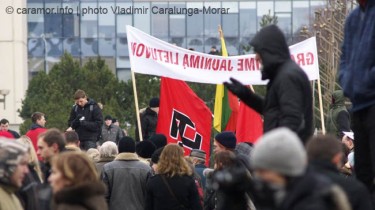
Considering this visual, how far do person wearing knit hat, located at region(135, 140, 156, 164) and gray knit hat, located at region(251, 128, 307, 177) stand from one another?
10596 millimetres

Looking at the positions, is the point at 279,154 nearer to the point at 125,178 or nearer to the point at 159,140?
the point at 125,178

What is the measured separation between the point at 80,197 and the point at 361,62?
2170 millimetres

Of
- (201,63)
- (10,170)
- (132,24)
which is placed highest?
(132,24)

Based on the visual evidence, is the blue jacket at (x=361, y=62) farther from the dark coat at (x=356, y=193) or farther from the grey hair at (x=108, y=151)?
the grey hair at (x=108, y=151)

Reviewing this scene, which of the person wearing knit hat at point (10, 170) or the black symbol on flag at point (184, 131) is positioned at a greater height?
the person wearing knit hat at point (10, 170)

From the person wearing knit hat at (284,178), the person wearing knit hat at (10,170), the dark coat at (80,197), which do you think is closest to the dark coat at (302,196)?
the person wearing knit hat at (284,178)

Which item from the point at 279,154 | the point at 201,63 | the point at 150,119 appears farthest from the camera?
the point at 150,119

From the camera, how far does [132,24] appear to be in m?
86.2

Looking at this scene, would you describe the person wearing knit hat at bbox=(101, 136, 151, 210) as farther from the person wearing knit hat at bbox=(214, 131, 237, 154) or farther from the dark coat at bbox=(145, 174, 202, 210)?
the person wearing knit hat at bbox=(214, 131, 237, 154)

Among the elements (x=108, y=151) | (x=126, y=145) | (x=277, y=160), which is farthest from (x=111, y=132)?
(x=277, y=160)

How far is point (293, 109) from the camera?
361 inches

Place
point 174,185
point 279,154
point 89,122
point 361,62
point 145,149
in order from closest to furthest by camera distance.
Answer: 1. point 279,154
2. point 361,62
3. point 174,185
4. point 145,149
5. point 89,122

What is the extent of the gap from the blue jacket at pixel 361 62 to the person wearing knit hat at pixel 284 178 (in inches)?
114

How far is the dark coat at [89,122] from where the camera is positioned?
72.6 feet
